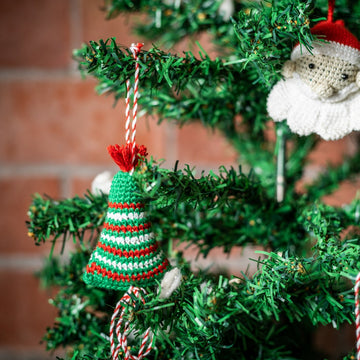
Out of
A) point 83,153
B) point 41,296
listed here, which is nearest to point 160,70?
point 83,153

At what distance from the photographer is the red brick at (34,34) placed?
79cm

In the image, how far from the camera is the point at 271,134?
90 cm

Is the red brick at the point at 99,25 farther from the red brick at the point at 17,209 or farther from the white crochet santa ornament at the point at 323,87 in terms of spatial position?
the white crochet santa ornament at the point at 323,87

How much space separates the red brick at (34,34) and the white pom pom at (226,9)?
0.48 m

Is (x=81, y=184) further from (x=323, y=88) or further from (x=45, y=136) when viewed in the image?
(x=323, y=88)

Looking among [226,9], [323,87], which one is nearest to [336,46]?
[323,87]

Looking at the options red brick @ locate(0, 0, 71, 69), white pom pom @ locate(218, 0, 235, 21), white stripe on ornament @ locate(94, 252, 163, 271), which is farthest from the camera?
red brick @ locate(0, 0, 71, 69)

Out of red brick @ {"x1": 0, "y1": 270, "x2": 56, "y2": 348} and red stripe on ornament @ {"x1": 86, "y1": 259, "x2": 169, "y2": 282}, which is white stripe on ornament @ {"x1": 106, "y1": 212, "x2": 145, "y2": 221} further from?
red brick @ {"x1": 0, "y1": 270, "x2": 56, "y2": 348}

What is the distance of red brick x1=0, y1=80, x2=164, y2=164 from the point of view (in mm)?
822

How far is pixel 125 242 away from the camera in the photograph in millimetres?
311

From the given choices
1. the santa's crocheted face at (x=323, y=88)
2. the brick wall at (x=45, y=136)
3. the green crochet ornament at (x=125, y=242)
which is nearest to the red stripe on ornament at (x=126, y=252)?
the green crochet ornament at (x=125, y=242)

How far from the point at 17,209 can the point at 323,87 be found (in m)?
0.72

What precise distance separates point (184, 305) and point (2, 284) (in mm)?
701

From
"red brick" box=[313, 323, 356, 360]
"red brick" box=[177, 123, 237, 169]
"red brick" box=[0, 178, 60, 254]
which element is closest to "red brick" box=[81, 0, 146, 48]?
"red brick" box=[177, 123, 237, 169]
